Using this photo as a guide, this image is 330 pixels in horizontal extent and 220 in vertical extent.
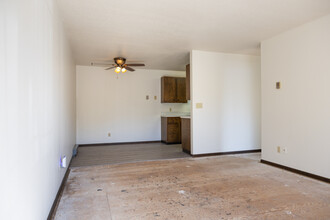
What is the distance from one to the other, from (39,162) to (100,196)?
1.05 m

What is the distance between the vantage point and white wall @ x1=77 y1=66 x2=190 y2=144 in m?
5.87

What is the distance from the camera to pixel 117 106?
613 centimetres

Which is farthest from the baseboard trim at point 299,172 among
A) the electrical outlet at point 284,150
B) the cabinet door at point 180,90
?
the cabinet door at point 180,90

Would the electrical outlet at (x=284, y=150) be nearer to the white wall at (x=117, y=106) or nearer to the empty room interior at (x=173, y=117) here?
the empty room interior at (x=173, y=117)

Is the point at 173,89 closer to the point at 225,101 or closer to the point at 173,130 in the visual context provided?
the point at 173,130

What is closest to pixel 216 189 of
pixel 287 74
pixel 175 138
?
pixel 287 74

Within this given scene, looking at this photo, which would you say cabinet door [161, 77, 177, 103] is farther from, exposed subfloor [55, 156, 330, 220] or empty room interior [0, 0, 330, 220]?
exposed subfloor [55, 156, 330, 220]

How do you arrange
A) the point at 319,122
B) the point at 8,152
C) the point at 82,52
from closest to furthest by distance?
the point at 8,152 → the point at 319,122 → the point at 82,52

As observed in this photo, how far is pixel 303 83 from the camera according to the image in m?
3.15

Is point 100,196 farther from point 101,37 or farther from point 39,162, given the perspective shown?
point 101,37

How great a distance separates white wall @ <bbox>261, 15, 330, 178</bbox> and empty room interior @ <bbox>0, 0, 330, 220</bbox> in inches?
0.7

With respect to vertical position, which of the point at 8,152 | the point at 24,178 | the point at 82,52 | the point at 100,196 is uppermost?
the point at 82,52

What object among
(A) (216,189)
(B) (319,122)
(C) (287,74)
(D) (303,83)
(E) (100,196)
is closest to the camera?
(E) (100,196)

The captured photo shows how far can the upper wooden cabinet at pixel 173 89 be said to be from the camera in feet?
20.7
